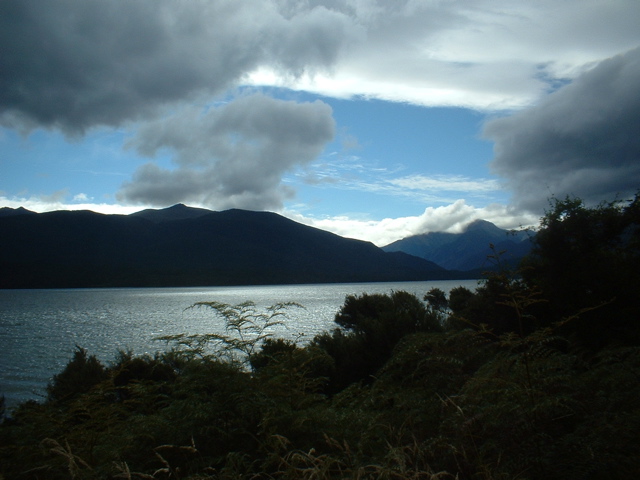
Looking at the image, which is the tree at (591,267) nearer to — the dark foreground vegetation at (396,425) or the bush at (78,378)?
the dark foreground vegetation at (396,425)

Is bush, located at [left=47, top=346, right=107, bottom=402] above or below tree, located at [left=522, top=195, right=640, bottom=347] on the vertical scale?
below

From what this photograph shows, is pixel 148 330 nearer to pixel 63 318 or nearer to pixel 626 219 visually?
pixel 63 318

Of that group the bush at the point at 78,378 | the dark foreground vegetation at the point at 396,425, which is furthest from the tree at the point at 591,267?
the bush at the point at 78,378

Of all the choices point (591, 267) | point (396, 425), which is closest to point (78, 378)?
point (396, 425)

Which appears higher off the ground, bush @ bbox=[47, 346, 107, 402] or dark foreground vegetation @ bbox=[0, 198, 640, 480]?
dark foreground vegetation @ bbox=[0, 198, 640, 480]

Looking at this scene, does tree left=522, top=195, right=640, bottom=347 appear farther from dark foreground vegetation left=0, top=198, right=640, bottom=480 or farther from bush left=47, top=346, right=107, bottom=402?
bush left=47, top=346, right=107, bottom=402

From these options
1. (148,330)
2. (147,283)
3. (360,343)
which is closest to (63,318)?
(148,330)

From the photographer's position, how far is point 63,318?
67688mm

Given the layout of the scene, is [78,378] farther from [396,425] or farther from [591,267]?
[591,267]

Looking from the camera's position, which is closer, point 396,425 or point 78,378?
point 396,425

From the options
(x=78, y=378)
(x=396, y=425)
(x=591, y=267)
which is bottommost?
(x=78, y=378)

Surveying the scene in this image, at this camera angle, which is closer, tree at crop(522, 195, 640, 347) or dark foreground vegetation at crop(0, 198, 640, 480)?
dark foreground vegetation at crop(0, 198, 640, 480)

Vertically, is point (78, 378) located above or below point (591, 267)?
below

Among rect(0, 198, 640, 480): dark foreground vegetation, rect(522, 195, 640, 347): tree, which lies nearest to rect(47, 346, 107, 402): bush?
rect(0, 198, 640, 480): dark foreground vegetation
